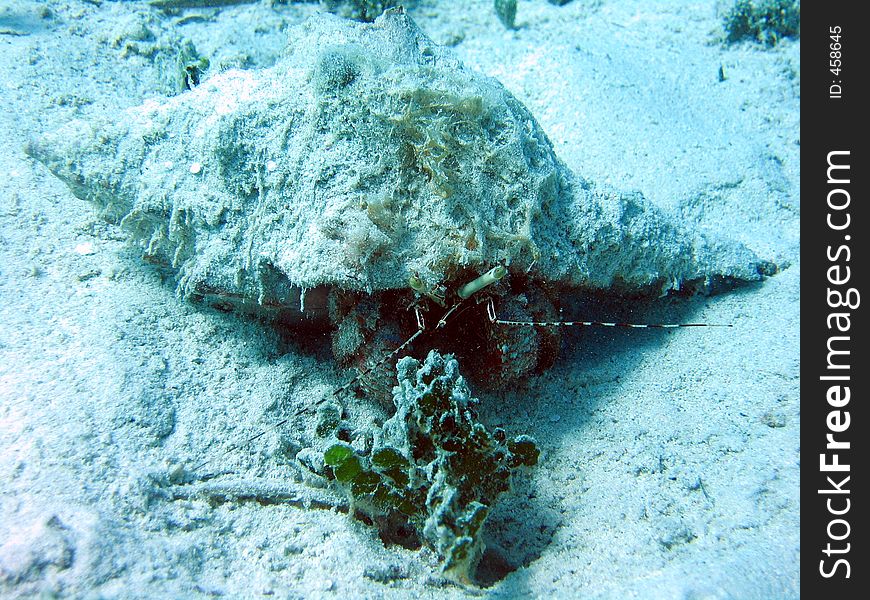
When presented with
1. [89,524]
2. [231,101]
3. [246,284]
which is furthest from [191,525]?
[231,101]

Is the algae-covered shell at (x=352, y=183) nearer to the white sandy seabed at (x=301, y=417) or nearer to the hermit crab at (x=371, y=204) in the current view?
the hermit crab at (x=371, y=204)

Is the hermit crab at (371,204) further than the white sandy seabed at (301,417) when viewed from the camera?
Yes

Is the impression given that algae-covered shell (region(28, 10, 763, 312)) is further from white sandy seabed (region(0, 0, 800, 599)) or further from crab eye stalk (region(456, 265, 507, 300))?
white sandy seabed (region(0, 0, 800, 599))

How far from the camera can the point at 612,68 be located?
5012mm

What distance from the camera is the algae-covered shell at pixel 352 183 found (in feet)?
8.03

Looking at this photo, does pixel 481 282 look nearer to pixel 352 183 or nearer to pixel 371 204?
pixel 371 204

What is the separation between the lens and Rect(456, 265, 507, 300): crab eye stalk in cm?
239

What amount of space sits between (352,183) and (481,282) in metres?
0.81

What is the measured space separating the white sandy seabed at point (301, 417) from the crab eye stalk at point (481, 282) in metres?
0.82

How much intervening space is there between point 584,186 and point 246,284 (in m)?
2.03
